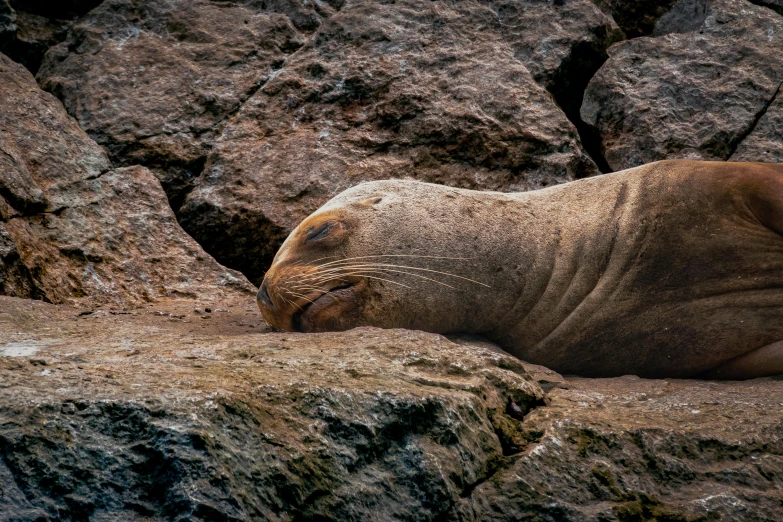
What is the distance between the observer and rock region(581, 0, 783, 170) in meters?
5.86

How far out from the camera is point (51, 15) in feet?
24.3

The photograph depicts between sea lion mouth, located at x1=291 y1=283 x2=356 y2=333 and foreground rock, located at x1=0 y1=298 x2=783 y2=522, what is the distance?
651mm

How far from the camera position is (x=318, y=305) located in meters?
3.95

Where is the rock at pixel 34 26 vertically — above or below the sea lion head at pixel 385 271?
above

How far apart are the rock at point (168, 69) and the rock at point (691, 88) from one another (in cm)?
221

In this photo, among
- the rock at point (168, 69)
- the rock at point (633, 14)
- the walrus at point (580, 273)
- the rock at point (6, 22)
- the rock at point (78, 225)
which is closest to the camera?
the walrus at point (580, 273)

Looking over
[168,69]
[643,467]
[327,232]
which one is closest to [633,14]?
[168,69]

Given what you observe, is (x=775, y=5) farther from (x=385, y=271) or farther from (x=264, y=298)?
(x=264, y=298)

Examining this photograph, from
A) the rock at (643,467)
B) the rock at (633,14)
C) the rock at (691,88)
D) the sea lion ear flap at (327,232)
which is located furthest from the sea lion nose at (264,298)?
the rock at (633,14)

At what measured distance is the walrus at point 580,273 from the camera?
3.83 metres

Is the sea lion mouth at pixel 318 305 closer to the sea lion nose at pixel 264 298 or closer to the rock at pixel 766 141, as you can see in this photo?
the sea lion nose at pixel 264 298

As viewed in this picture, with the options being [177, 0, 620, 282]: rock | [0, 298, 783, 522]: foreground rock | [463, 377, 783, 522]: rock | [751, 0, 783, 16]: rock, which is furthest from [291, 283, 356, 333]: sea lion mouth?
[751, 0, 783, 16]: rock

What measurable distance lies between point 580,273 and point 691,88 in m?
2.59

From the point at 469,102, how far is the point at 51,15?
3.41m
